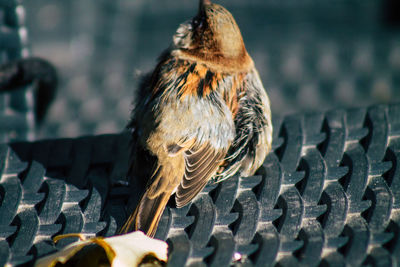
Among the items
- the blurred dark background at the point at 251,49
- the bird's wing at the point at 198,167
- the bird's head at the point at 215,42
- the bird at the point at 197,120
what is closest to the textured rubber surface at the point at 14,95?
the blurred dark background at the point at 251,49

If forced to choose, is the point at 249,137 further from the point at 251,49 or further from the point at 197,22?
the point at 251,49

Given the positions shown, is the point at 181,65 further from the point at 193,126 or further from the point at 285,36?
the point at 285,36

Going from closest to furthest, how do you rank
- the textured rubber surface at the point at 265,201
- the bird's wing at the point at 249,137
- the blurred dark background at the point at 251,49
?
the textured rubber surface at the point at 265,201 → the bird's wing at the point at 249,137 → the blurred dark background at the point at 251,49

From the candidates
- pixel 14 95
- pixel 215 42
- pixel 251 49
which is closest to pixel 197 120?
pixel 215 42

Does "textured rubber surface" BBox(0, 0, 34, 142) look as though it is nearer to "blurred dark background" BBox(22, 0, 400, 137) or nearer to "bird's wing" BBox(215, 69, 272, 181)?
"blurred dark background" BBox(22, 0, 400, 137)

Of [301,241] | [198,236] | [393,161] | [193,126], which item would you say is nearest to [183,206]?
[198,236]

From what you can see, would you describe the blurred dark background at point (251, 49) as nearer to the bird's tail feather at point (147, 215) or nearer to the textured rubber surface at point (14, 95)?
the textured rubber surface at point (14, 95)
